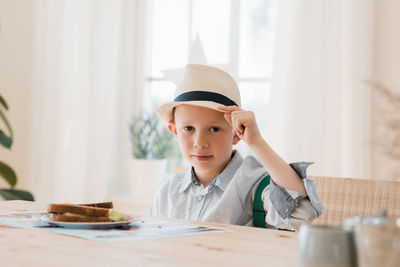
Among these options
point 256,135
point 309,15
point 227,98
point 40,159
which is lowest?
point 40,159

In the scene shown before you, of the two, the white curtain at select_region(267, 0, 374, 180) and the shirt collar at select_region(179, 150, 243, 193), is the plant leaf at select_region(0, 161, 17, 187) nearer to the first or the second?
the white curtain at select_region(267, 0, 374, 180)

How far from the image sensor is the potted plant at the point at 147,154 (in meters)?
3.44

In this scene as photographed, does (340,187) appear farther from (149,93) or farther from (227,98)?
(149,93)

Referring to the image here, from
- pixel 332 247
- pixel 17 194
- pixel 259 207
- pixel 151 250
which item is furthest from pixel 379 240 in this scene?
pixel 17 194

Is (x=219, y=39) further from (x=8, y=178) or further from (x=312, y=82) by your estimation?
(x=8, y=178)

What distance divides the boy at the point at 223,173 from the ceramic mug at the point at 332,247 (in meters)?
0.71

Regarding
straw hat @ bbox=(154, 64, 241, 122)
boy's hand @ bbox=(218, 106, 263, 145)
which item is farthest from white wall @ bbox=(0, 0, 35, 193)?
boy's hand @ bbox=(218, 106, 263, 145)

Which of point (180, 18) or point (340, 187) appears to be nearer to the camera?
point (340, 187)

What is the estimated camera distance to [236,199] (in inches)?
55.1

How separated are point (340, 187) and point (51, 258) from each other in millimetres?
840

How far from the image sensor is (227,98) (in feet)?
4.97

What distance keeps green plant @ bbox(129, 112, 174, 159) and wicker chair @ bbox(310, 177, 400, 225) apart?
2243mm

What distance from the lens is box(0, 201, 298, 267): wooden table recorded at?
68cm

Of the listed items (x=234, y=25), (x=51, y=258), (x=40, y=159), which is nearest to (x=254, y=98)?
(x=234, y=25)
